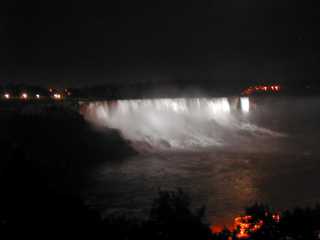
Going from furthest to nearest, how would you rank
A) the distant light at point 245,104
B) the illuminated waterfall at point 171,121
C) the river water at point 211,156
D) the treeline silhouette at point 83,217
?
1. the distant light at point 245,104
2. the illuminated waterfall at point 171,121
3. the river water at point 211,156
4. the treeline silhouette at point 83,217

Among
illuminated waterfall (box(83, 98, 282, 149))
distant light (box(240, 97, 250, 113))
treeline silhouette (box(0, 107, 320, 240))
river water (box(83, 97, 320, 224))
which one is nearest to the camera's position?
treeline silhouette (box(0, 107, 320, 240))

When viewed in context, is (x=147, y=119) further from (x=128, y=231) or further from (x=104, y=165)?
(x=128, y=231)

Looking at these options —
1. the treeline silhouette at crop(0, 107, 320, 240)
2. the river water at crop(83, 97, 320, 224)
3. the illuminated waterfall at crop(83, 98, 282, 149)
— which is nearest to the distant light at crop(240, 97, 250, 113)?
the river water at crop(83, 97, 320, 224)

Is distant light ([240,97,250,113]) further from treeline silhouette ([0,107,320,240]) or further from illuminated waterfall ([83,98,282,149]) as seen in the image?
treeline silhouette ([0,107,320,240])

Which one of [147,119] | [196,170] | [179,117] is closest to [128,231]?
[196,170]

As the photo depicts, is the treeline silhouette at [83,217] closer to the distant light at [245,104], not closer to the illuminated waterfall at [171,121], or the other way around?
the illuminated waterfall at [171,121]

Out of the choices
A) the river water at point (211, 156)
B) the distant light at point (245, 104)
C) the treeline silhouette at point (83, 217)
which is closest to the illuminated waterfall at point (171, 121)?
the river water at point (211, 156)
